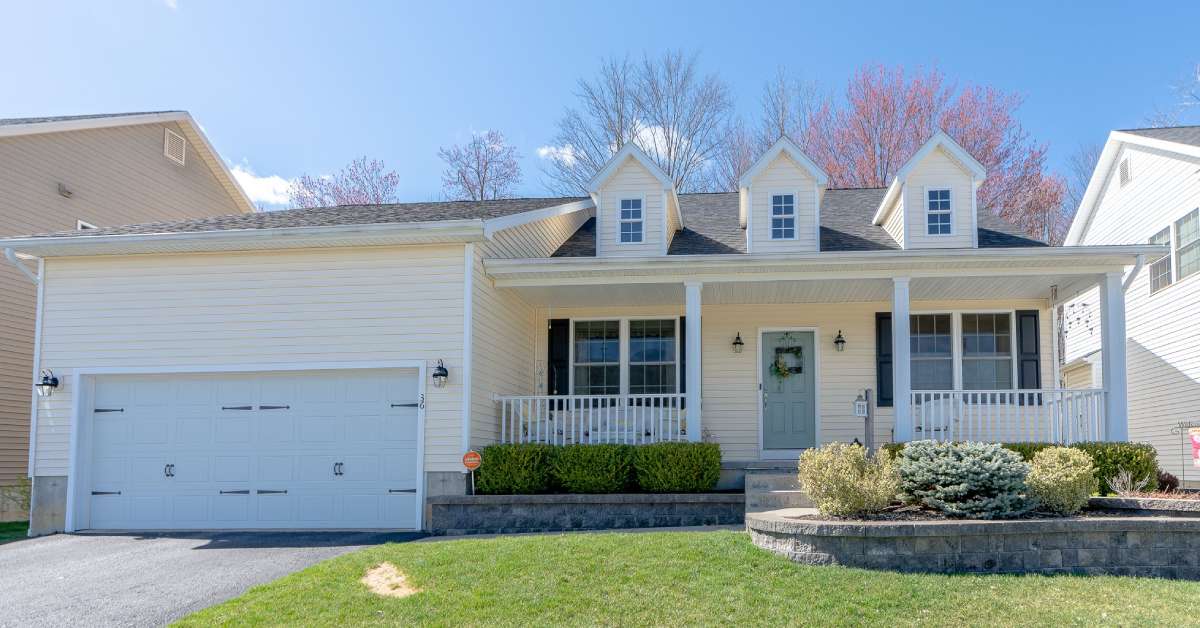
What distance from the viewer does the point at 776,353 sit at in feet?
42.9

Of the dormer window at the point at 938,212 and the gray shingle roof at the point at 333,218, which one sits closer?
the gray shingle roof at the point at 333,218

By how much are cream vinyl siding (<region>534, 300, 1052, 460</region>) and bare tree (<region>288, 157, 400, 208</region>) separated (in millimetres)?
15005

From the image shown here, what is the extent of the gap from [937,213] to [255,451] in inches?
363

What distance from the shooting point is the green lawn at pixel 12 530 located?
10.8 metres

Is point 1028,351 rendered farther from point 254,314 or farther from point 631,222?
point 254,314

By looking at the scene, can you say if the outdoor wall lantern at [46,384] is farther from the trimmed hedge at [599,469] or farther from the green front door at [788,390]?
the green front door at [788,390]

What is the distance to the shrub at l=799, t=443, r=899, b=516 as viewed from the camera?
7.40 m

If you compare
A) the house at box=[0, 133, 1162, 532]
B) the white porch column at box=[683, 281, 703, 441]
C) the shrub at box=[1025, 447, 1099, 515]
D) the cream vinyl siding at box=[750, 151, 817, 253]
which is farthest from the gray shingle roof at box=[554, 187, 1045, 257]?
the shrub at box=[1025, 447, 1099, 515]

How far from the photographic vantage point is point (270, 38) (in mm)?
13969

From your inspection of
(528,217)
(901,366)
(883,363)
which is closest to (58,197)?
(528,217)

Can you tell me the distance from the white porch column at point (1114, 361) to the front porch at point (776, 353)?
0.45m

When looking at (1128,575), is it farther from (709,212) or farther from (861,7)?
(861,7)

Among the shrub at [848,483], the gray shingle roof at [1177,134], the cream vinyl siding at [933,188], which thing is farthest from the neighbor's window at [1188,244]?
the shrub at [848,483]

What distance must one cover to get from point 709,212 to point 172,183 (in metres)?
10.9
